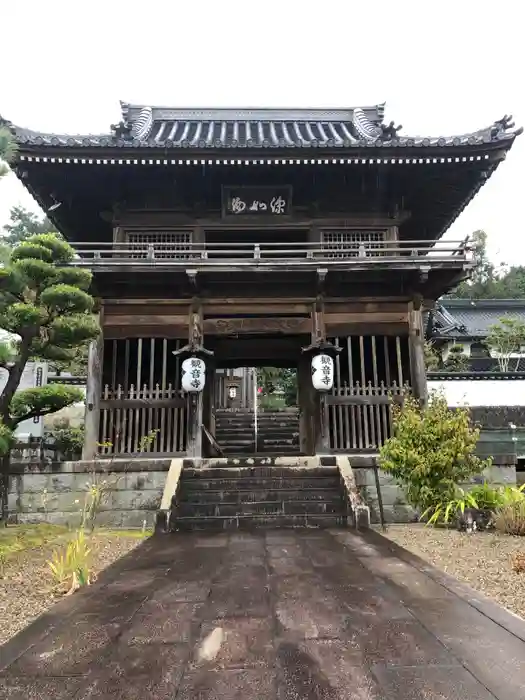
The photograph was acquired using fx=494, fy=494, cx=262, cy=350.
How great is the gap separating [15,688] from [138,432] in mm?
8669

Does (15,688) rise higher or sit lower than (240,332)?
lower

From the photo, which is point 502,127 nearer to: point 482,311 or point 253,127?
point 253,127

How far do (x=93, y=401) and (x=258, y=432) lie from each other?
349 inches

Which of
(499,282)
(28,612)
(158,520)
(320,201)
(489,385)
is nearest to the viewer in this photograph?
(28,612)

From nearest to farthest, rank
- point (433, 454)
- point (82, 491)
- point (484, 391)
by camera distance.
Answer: point (433, 454) → point (82, 491) → point (484, 391)

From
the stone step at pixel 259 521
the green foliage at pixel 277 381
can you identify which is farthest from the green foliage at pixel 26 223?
Result: the stone step at pixel 259 521

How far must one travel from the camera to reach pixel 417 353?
11.9 meters

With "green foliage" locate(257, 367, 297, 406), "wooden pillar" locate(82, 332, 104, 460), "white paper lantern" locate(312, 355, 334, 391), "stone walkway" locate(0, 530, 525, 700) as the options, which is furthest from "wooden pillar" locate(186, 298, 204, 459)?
"green foliage" locate(257, 367, 297, 406)

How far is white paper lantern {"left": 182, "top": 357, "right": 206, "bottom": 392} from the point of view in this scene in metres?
11.2

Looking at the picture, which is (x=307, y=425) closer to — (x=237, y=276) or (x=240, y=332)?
(x=240, y=332)

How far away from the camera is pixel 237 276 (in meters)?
11.7

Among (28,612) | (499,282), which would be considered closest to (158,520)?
(28,612)

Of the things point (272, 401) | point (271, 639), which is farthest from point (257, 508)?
point (272, 401)

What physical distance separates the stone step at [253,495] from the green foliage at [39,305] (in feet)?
11.5
